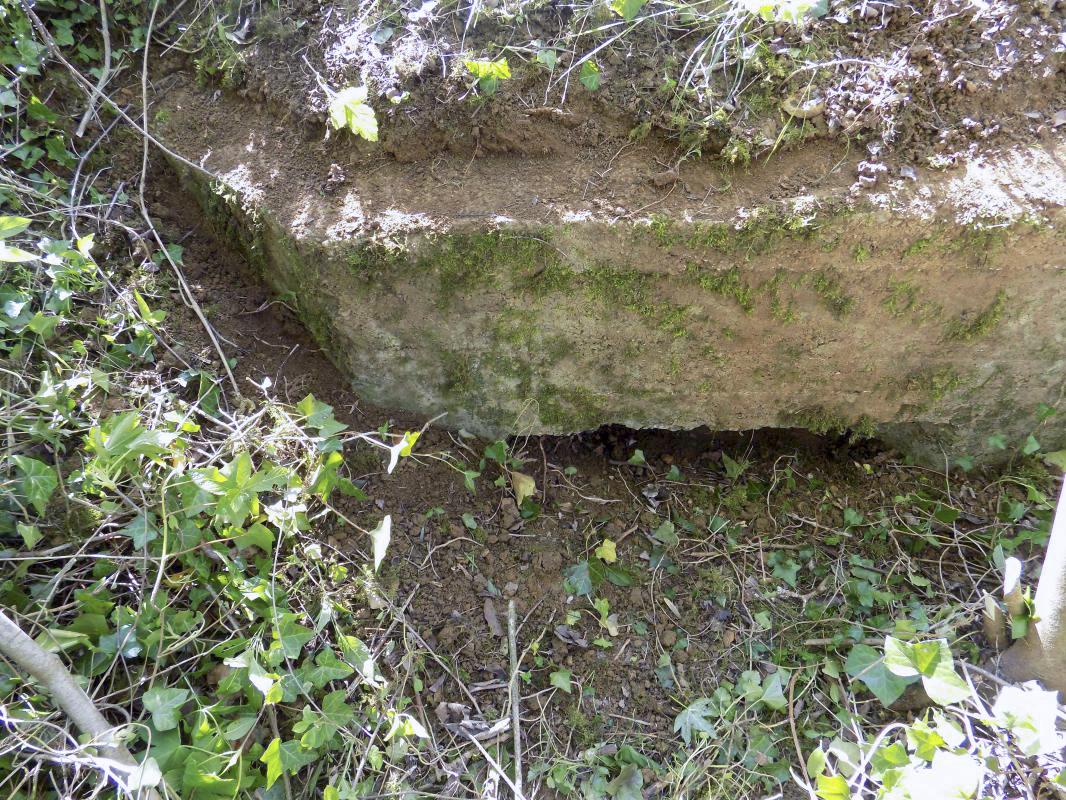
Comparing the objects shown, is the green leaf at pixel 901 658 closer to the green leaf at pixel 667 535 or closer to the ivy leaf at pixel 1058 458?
the green leaf at pixel 667 535

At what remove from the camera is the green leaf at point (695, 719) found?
211cm

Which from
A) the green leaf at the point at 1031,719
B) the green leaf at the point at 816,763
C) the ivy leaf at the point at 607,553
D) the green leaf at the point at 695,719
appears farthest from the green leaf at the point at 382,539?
the green leaf at the point at 1031,719

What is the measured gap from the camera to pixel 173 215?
260cm

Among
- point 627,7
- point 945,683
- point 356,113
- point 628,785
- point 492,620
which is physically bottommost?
point 628,785

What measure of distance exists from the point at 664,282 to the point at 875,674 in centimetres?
127

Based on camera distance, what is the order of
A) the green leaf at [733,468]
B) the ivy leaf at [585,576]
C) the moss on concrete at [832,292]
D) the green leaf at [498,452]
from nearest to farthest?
1. the moss on concrete at [832,292]
2. the ivy leaf at [585,576]
3. the green leaf at [498,452]
4. the green leaf at [733,468]

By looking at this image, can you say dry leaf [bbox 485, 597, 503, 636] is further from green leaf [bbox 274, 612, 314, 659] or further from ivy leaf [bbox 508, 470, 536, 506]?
green leaf [bbox 274, 612, 314, 659]

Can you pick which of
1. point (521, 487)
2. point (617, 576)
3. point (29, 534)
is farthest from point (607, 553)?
point (29, 534)

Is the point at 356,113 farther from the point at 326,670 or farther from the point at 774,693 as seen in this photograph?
the point at 774,693

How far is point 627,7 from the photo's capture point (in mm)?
2123

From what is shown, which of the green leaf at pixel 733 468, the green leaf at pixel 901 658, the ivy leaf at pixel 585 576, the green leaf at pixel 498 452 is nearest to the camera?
the green leaf at pixel 901 658

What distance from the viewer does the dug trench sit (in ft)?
6.96

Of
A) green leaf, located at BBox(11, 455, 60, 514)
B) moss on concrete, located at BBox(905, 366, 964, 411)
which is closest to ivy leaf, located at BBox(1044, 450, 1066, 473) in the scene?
moss on concrete, located at BBox(905, 366, 964, 411)

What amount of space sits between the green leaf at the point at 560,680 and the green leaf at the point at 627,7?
192cm
